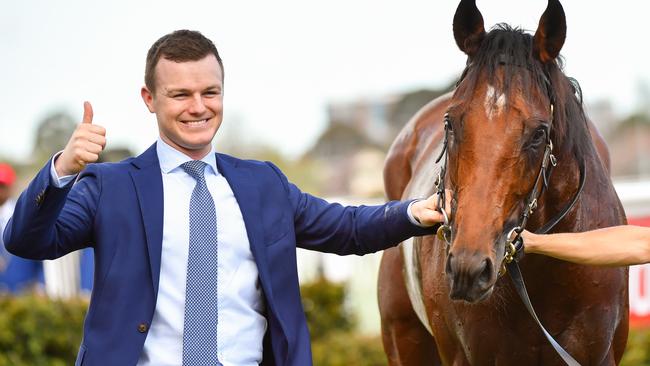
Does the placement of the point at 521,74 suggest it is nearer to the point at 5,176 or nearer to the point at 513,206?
the point at 513,206

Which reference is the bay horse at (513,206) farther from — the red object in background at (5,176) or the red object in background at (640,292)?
the red object in background at (5,176)

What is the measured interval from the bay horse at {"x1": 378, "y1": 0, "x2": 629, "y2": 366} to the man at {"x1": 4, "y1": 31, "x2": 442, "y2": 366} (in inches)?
10.0

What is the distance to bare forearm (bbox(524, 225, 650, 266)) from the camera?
11.6ft

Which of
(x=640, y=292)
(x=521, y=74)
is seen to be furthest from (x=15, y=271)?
(x=521, y=74)

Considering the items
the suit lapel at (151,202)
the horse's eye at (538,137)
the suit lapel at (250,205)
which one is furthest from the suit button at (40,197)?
the horse's eye at (538,137)

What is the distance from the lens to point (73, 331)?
8.45m

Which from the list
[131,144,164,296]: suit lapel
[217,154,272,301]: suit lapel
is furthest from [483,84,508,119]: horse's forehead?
[131,144,164,296]: suit lapel

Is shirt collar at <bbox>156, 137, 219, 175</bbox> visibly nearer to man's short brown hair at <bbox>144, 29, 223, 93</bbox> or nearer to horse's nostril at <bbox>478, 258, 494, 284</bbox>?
man's short brown hair at <bbox>144, 29, 223, 93</bbox>

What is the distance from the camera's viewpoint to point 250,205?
132 inches

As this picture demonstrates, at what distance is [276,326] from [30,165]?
32759 millimetres

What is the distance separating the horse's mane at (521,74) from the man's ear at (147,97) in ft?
3.35

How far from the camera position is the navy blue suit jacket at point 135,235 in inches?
121

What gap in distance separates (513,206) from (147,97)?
4.03ft

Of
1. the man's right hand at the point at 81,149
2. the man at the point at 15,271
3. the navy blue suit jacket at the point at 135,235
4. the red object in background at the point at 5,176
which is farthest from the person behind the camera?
the man at the point at 15,271
